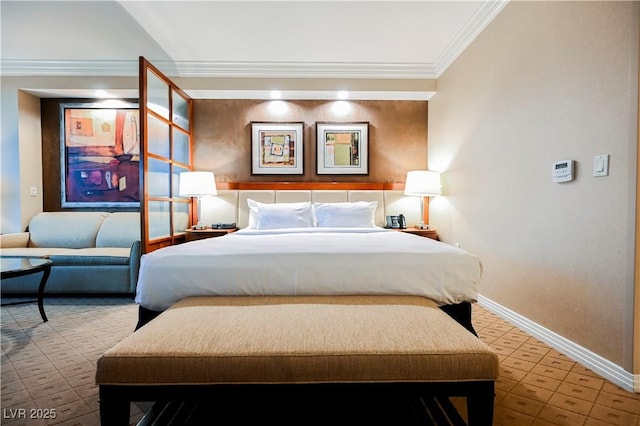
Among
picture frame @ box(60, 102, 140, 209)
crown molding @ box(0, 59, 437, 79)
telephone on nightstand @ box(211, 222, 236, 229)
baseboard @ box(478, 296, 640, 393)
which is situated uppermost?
crown molding @ box(0, 59, 437, 79)

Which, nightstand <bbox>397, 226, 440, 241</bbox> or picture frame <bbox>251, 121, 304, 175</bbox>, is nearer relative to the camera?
nightstand <bbox>397, 226, 440, 241</bbox>

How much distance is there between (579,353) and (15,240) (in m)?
5.61

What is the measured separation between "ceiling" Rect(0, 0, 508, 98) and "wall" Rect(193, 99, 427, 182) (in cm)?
23

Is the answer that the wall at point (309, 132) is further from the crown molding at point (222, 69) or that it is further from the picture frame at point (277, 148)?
the crown molding at point (222, 69)

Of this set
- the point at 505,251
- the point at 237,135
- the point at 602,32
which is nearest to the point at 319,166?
the point at 237,135

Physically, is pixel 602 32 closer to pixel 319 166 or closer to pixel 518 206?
pixel 518 206

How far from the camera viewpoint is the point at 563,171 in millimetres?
2111

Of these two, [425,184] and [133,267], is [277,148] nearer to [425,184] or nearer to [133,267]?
[425,184]

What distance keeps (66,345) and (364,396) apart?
2314mm

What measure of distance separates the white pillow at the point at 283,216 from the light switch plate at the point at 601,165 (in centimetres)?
262

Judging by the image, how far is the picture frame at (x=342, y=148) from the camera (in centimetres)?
455

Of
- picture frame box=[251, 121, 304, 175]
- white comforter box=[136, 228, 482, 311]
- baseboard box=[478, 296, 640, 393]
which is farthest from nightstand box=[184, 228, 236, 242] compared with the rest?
baseboard box=[478, 296, 640, 393]

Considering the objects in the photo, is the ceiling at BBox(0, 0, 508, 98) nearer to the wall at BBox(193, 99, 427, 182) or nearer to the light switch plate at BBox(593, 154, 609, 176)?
the wall at BBox(193, 99, 427, 182)

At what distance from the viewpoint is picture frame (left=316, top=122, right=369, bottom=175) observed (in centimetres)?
455
